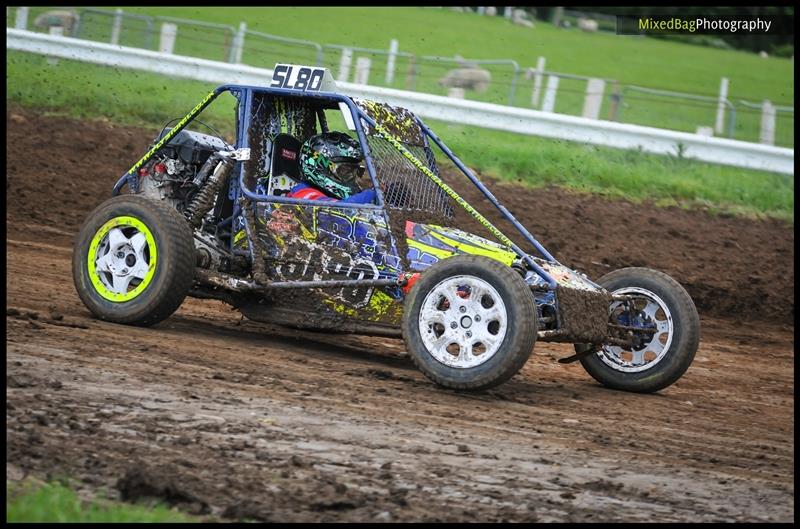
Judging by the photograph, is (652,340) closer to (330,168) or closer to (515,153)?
(330,168)

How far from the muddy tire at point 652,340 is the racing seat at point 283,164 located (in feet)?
7.36

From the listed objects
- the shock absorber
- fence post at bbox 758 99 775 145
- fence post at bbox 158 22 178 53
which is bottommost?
the shock absorber

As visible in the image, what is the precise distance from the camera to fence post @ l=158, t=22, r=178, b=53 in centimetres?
2188

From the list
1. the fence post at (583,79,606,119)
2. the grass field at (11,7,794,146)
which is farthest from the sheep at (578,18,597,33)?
the fence post at (583,79,606,119)

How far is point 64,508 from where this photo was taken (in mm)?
4359

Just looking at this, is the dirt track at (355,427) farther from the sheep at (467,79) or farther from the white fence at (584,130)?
the sheep at (467,79)

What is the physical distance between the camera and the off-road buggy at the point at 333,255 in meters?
7.86

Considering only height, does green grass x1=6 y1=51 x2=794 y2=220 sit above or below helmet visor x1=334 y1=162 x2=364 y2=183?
above

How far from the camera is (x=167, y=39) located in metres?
22.0

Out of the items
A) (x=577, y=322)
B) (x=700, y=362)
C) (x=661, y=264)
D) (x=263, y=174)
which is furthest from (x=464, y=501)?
(x=661, y=264)

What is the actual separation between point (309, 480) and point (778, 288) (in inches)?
335

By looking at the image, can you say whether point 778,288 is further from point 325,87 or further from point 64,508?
point 64,508

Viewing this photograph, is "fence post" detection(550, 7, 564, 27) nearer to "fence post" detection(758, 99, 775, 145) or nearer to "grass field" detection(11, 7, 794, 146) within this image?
"grass field" detection(11, 7, 794, 146)

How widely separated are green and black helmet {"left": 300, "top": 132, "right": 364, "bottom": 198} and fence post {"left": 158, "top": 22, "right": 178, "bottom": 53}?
14036 millimetres
